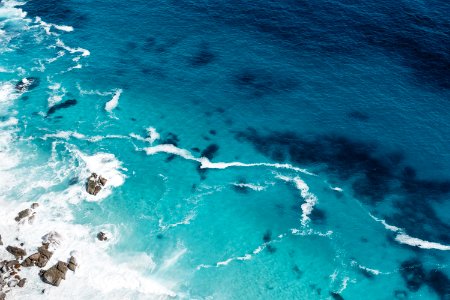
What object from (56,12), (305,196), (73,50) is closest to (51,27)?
(56,12)

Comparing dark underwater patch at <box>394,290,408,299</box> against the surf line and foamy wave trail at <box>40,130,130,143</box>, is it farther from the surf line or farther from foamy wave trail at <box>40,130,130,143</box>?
foamy wave trail at <box>40,130,130,143</box>

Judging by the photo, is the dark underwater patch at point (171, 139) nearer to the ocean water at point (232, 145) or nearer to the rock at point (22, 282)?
the ocean water at point (232, 145)

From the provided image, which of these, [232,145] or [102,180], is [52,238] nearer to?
[102,180]

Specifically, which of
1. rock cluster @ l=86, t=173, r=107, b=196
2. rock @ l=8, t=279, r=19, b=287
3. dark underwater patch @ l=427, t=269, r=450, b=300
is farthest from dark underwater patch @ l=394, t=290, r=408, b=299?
rock @ l=8, t=279, r=19, b=287

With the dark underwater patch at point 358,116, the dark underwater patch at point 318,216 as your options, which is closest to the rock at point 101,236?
the dark underwater patch at point 318,216

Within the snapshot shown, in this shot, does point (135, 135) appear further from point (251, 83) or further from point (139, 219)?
point (251, 83)

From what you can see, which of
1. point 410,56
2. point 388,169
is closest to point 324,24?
point 410,56
